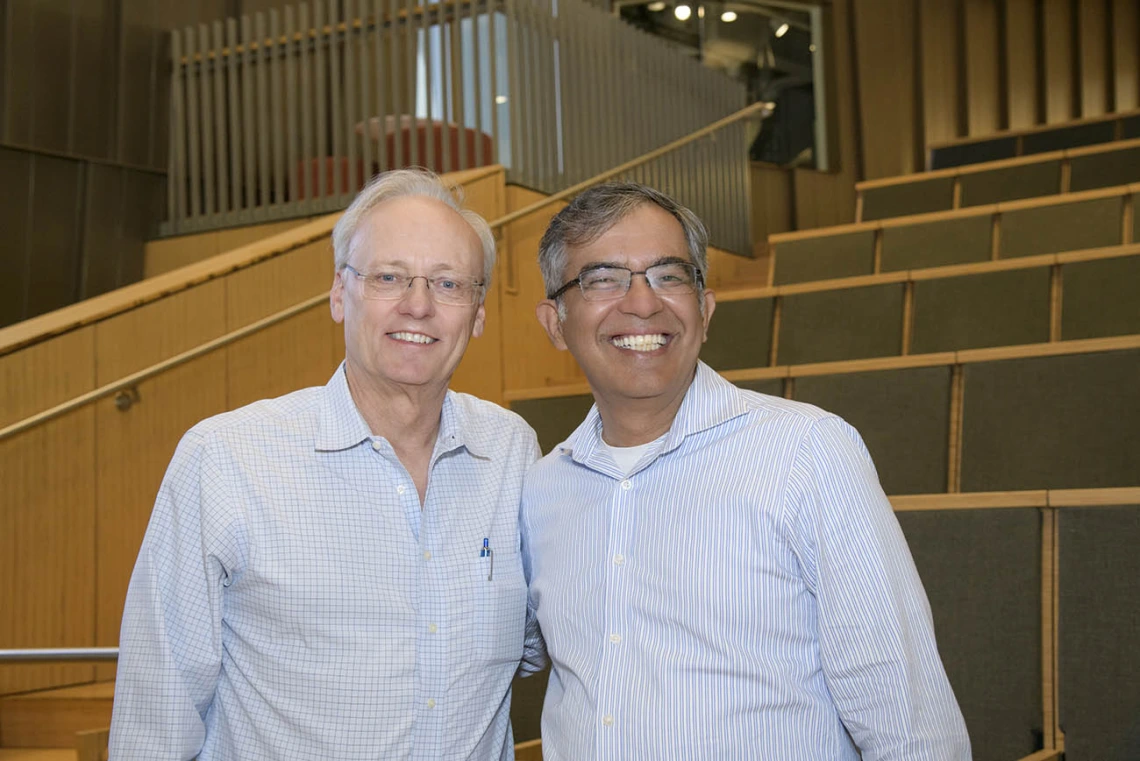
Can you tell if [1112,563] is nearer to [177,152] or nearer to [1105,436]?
[1105,436]

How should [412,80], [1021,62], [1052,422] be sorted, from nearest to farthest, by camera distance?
[1052,422] < [412,80] < [1021,62]

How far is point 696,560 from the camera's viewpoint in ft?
2.45

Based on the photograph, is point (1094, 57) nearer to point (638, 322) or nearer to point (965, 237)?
point (965, 237)

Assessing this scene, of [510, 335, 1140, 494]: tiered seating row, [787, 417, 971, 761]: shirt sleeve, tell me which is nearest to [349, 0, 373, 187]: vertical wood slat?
[510, 335, 1140, 494]: tiered seating row

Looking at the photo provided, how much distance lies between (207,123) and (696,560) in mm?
2739

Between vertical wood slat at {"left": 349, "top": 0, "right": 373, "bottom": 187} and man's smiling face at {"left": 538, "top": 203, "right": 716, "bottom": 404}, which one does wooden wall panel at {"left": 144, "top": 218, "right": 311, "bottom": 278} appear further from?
man's smiling face at {"left": 538, "top": 203, "right": 716, "bottom": 404}

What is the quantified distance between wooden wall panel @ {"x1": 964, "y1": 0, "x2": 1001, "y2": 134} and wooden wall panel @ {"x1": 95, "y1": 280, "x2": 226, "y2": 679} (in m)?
3.26

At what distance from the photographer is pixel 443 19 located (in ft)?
8.99

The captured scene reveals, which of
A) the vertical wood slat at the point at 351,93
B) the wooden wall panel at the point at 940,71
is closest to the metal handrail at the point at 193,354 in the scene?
the vertical wood slat at the point at 351,93

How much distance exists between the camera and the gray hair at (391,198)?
33.9 inches

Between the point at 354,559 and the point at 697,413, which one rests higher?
the point at 697,413

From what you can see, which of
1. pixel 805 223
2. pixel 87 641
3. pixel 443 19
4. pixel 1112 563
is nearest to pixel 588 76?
pixel 443 19

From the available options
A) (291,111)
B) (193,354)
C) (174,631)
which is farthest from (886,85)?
(174,631)

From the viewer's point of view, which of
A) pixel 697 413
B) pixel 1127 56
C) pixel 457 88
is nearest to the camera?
pixel 697 413
